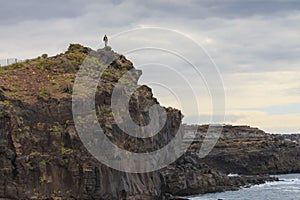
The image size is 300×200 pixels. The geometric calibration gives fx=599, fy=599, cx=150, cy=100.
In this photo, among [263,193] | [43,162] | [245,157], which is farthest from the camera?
[245,157]

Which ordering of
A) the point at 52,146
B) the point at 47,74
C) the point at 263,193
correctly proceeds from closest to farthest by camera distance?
1. the point at 52,146
2. the point at 47,74
3. the point at 263,193

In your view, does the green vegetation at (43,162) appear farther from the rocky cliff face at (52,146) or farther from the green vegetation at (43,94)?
the green vegetation at (43,94)

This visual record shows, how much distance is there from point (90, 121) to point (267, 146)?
83.9 metres

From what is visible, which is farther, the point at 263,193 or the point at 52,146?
the point at 263,193

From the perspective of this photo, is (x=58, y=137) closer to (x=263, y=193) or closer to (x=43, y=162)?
(x=43, y=162)

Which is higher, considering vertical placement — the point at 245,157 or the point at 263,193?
the point at 245,157

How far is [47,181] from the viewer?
58031 millimetres

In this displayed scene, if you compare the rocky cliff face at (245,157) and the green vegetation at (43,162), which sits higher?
the rocky cliff face at (245,157)

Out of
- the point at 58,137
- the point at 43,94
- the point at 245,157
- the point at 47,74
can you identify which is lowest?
the point at 58,137

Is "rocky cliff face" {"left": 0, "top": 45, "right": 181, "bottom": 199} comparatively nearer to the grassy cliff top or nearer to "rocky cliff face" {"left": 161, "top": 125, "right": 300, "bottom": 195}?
the grassy cliff top

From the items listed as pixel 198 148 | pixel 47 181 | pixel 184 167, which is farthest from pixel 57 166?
pixel 198 148

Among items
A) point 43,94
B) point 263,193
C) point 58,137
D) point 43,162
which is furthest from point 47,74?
point 263,193

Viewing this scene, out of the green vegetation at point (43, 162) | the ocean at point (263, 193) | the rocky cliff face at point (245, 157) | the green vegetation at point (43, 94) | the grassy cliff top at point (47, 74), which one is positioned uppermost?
the grassy cliff top at point (47, 74)

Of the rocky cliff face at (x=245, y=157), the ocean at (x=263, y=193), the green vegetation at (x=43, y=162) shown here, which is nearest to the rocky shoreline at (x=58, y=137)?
the green vegetation at (x=43, y=162)
